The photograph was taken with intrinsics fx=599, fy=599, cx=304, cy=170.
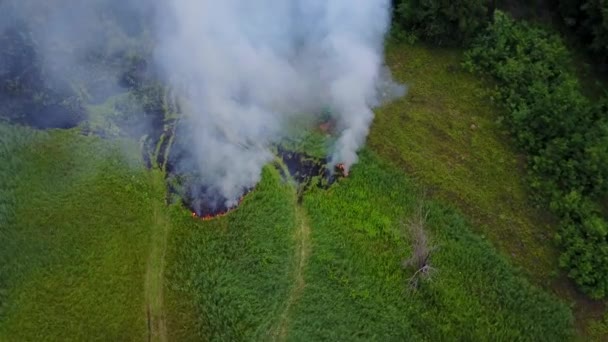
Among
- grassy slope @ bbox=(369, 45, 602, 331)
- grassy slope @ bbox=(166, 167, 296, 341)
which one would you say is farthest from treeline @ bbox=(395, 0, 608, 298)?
grassy slope @ bbox=(166, 167, 296, 341)

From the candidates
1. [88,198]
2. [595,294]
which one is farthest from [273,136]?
[595,294]

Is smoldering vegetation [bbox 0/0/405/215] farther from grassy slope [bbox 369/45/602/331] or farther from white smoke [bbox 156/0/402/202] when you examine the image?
grassy slope [bbox 369/45/602/331]

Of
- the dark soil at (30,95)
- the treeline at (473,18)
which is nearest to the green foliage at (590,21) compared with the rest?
the treeline at (473,18)

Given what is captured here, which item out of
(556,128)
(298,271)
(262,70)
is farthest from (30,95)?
(556,128)

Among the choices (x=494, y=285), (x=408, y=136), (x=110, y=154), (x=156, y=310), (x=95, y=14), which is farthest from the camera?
(x=95, y=14)

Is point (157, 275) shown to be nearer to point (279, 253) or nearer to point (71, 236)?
point (71, 236)

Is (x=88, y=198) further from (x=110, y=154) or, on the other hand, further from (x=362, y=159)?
(x=362, y=159)
